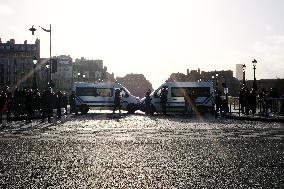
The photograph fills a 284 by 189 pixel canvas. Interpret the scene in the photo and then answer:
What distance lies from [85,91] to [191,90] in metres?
7.81

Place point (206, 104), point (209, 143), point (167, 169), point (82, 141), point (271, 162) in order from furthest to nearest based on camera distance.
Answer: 1. point (206, 104)
2. point (82, 141)
3. point (209, 143)
4. point (271, 162)
5. point (167, 169)

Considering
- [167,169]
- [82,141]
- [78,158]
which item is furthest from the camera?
[82,141]

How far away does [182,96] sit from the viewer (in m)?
32.1

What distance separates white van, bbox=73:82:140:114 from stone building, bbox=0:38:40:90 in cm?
5057

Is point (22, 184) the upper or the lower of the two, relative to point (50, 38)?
lower

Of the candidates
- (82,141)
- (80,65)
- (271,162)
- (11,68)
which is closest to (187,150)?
(271,162)

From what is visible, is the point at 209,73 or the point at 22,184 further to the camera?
the point at 209,73

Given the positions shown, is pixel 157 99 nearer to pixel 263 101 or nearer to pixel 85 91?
pixel 85 91

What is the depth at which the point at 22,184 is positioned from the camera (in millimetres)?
6160

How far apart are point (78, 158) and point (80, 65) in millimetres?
115265

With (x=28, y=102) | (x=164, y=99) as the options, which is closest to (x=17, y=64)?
(x=164, y=99)

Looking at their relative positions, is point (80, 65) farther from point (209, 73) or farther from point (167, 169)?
point (167, 169)

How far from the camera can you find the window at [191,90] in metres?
32.0

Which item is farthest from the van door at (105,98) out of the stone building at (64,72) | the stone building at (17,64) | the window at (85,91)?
the stone building at (64,72)
